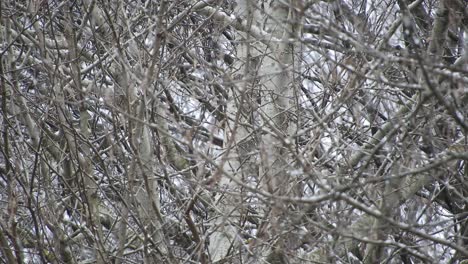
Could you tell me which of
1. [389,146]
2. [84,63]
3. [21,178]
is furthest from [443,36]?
[84,63]

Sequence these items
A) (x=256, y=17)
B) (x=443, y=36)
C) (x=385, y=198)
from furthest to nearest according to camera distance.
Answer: (x=256, y=17) → (x=443, y=36) → (x=385, y=198)

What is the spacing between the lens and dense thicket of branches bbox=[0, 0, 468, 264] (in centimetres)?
451

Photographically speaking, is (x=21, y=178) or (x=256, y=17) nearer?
(x=21, y=178)

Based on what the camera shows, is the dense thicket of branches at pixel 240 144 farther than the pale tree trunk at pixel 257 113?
No

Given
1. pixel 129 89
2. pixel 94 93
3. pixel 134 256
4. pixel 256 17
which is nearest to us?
pixel 129 89

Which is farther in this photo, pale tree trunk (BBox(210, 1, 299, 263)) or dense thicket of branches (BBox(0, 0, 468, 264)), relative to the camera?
pale tree trunk (BBox(210, 1, 299, 263))

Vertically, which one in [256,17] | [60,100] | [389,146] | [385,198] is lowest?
[385,198]

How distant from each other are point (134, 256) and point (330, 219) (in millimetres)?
3268

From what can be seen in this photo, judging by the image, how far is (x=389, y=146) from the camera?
4.97 metres

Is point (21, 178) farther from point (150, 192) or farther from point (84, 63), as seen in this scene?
point (84, 63)

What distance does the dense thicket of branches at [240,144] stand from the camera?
451 cm

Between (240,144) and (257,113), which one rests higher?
(257,113)

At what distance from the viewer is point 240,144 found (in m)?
5.77

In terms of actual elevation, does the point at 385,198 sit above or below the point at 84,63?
below
